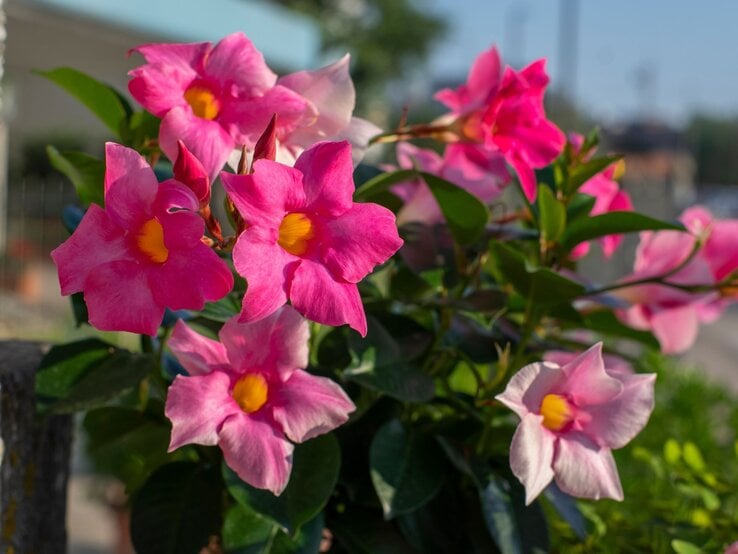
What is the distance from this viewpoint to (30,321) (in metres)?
8.20

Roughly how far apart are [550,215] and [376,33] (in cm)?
2178

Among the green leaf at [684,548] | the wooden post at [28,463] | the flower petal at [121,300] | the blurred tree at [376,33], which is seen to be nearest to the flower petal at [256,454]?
the flower petal at [121,300]

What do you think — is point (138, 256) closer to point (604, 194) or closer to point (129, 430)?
point (129, 430)

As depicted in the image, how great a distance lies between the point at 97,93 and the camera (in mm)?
852

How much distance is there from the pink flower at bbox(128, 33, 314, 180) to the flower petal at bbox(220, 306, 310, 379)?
113 millimetres

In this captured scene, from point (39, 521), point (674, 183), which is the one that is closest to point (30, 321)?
point (674, 183)

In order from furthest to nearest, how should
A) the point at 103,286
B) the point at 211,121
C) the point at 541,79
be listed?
the point at 541,79 → the point at 211,121 → the point at 103,286

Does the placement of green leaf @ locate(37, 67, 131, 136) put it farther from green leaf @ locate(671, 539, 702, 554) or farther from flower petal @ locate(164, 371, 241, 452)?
green leaf @ locate(671, 539, 702, 554)

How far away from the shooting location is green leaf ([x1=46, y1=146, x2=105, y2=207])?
2.61ft

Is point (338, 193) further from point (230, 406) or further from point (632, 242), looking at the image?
point (632, 242)

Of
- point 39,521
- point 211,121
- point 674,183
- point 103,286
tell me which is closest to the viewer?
point 103,286

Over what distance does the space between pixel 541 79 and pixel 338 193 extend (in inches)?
11.2

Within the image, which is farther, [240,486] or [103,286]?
[240,486]

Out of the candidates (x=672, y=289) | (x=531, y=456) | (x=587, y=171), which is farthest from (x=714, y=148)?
(x=531, y=456)
